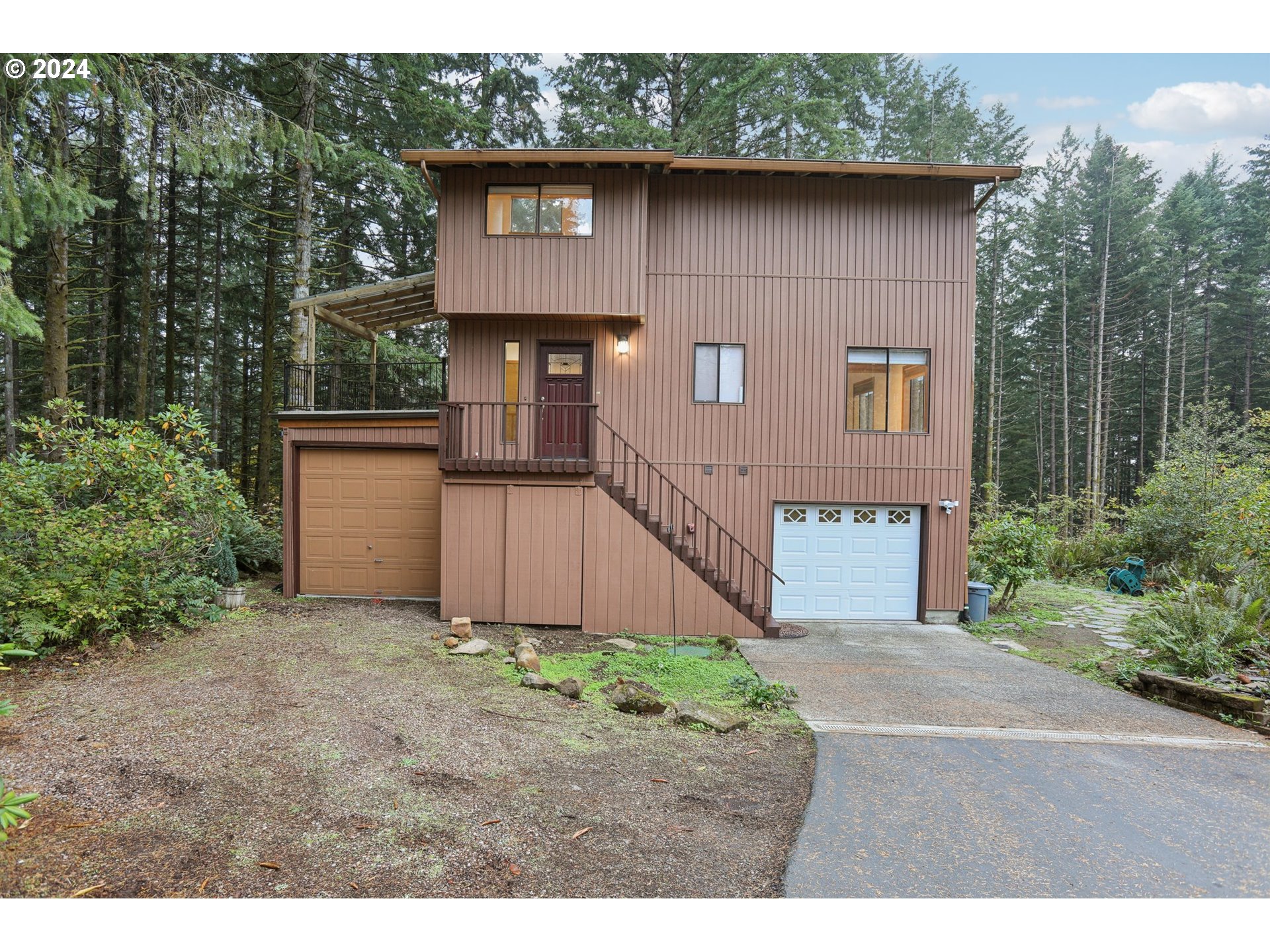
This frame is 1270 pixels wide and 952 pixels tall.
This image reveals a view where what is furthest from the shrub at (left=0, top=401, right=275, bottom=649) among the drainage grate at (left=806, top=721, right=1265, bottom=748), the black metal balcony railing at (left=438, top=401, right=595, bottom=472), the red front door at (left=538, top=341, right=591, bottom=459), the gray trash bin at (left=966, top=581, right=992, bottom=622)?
the gray trash bin at (left=966, top=581, right=992, bottom=622)

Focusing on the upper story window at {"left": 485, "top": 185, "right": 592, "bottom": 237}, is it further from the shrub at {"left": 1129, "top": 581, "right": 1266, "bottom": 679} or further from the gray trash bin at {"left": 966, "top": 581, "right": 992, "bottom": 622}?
the shrub at {"left": 1129, "top": 581, "right": 1266, "bottom": 679}

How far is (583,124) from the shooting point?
585 inches

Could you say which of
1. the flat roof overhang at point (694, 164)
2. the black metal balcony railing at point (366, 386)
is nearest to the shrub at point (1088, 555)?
the flat roof overhang at point (694, 164)

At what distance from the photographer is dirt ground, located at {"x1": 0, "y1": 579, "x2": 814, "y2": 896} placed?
2.81m

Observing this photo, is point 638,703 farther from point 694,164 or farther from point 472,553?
point 694,164

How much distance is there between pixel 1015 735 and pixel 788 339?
21.4 feet

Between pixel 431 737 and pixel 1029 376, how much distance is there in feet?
89.2

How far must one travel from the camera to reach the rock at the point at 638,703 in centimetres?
522

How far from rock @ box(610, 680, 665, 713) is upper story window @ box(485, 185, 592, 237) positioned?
6.83m

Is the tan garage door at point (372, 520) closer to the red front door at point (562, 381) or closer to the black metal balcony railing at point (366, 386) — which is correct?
the black metal balcony railing at point (366, 386)

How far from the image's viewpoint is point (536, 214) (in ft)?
30.1

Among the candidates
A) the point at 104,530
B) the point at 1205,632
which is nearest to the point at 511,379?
the point at 104,530

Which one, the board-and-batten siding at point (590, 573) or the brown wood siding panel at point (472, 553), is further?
the brown wood siding panel at point (472, 553)

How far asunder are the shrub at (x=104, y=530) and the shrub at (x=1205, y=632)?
1103 cm
